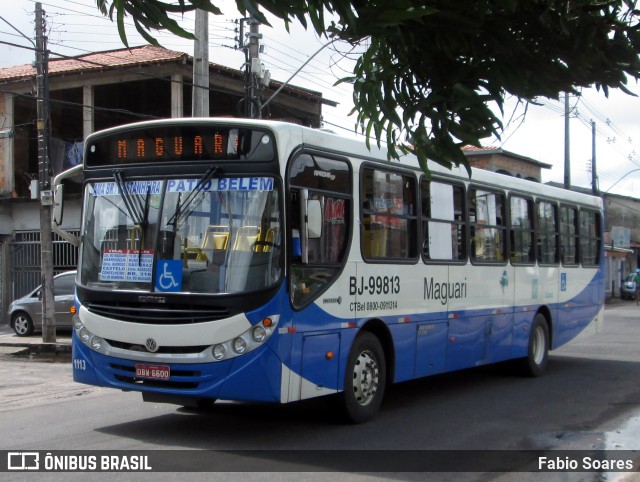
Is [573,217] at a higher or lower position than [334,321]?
higher

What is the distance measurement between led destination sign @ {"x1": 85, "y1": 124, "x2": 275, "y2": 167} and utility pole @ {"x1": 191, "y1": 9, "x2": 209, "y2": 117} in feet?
25.6

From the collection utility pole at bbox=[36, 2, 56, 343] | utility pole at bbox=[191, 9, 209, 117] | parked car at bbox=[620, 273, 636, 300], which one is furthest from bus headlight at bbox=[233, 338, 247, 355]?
parked car at bbox=[620, 273, 636, 300]

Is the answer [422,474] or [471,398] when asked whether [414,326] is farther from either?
[422,474]

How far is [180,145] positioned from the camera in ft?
26.5

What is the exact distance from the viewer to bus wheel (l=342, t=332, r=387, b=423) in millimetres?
8500

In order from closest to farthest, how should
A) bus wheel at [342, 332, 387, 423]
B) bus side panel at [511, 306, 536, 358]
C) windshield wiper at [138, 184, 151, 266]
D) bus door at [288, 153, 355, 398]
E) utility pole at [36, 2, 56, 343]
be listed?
1. bus door at [288, 153, 355, 398]
2. windshield wiper at [138, 184, 151, 266]
3. bus wheel at [342, 332, 387, 423]
4. bus side panel at [511, 306, 536, 358]
5. utility pole at [36, 2, 56, 343]

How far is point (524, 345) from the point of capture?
12.8 meters

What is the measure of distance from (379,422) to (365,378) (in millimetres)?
564

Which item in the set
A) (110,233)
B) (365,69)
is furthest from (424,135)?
(110,233)

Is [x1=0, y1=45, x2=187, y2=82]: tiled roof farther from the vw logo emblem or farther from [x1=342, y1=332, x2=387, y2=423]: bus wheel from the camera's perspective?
the vw logo emblem

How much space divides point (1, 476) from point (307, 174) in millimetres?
3963

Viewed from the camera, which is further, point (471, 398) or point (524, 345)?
point (524, 345)

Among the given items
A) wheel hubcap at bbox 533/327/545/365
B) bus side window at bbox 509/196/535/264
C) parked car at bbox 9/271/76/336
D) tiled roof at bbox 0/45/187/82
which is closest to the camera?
bus side window at bbox 509/196/535/264

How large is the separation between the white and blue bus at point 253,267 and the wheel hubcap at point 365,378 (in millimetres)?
22
